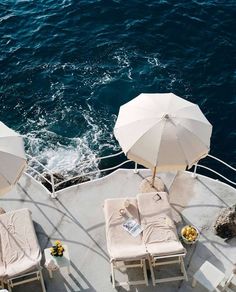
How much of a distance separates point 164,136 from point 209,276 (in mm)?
4591

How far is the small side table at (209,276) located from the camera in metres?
12.7

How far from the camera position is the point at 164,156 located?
44.2ft

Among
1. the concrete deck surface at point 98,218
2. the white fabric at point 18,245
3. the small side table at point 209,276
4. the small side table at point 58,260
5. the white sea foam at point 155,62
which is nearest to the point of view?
the white fabric at point 18,245

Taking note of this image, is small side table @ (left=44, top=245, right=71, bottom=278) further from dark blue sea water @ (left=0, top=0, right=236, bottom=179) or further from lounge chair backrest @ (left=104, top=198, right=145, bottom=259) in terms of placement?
dark blue sea water @ (left=0, top=0, right=236, bottom=179)

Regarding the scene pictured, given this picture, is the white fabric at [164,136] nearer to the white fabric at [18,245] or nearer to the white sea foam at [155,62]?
the white fabric at [18,245]

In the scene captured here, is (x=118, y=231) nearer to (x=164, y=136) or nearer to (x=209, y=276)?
(x=209, y=276)

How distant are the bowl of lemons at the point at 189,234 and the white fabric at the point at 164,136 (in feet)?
7.09

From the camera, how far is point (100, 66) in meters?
25.4

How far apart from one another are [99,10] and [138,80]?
7.40 metres

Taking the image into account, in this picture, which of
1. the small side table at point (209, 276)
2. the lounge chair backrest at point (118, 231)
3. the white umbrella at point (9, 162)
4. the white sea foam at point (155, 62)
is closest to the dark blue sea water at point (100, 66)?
the white sea foam at point (155, 62)

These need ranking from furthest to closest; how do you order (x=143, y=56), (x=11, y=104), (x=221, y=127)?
1. (x=143, y=56)
2. (x=11, y=104)
3. (x=221, y=127)

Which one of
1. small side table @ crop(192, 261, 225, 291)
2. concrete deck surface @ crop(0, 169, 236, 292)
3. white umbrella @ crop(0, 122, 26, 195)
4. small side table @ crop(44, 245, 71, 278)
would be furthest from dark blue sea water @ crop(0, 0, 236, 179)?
small side table @ crop(192, 261, 225, 291)

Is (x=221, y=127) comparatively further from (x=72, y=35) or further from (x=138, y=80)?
(x=72, y=35)

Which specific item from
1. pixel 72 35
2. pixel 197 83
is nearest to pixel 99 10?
pixel 72 35
